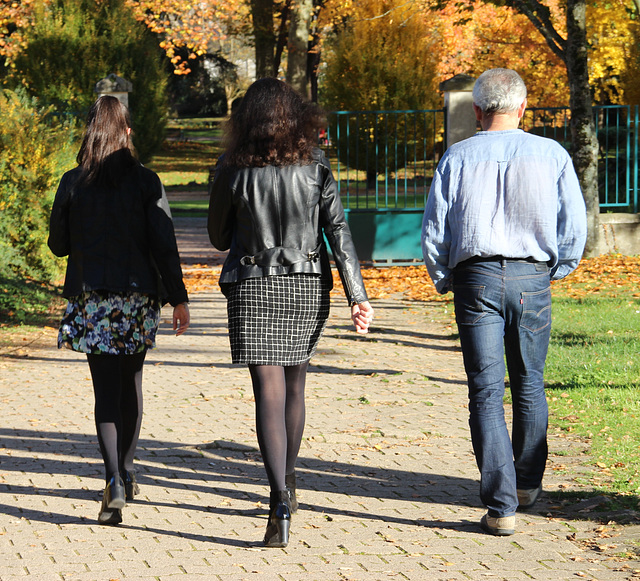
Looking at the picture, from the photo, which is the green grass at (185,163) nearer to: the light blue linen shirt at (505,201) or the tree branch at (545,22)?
the tree branch at (545,22)

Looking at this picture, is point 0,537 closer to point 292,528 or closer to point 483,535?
point 292,528

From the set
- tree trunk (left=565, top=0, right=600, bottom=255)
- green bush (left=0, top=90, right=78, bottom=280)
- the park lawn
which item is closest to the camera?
the park lawn

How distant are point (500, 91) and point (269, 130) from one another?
97 centimetres

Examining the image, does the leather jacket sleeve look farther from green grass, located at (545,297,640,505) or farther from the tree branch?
the tree branch

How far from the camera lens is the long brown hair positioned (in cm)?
424

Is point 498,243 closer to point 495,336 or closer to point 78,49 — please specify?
point 495,336

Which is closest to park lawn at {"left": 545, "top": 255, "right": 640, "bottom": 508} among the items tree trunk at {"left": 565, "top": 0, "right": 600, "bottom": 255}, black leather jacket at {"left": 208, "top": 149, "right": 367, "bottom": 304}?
black leather jacket at {"left": 208, "top": 149, "right": 367, "bottom": 304}

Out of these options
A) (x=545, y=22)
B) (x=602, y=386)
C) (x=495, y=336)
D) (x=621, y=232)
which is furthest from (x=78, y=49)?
(x=495, y=336)

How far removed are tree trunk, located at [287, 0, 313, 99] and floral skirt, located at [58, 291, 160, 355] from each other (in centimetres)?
1687

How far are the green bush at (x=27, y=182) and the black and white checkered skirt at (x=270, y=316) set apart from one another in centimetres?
799

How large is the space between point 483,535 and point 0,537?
203cm

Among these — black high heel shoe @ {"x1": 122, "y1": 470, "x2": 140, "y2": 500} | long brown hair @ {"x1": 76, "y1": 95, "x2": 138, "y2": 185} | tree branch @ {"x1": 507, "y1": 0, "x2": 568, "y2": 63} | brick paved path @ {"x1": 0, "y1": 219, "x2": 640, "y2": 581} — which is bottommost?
brick paved path @ {"x1": 0, "y1": 219, "x2": 640, "y2": 581}

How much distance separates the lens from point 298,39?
68.6 ft

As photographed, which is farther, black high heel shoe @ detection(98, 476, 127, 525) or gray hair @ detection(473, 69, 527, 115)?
black high heel shoe @ detection(98, 476, 127, 525)
